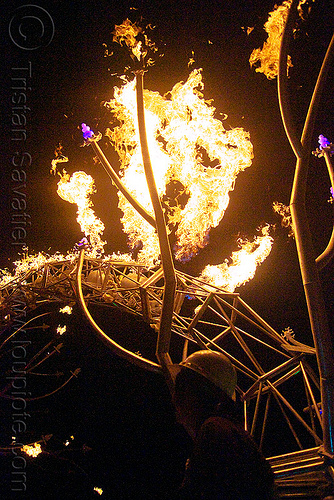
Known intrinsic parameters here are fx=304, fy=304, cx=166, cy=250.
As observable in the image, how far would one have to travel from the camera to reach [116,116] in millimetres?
6879

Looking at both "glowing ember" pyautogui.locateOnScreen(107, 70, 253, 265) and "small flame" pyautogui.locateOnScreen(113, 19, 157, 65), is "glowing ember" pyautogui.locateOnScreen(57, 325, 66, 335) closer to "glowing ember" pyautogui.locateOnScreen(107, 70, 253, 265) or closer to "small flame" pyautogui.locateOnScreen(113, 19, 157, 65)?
"glowing ember" pyautogui.locateOnScreen(107, 70, 253, 265)

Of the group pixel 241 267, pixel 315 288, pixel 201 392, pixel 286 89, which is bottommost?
pixel 201 392

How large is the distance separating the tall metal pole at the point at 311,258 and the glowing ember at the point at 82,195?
5832 millimetres

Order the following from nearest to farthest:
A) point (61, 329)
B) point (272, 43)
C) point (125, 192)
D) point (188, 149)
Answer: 1. point (272, 43)
2. point (125, 192)
3. point (188, 149)
4. point (61, 329)

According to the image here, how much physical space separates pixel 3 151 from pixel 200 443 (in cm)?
1041

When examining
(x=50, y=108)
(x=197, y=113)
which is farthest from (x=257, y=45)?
(x=50, y=108)

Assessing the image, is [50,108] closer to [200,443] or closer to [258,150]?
[258,150]

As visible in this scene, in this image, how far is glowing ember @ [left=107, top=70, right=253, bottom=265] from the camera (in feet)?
22.5

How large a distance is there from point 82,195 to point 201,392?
6.49 m

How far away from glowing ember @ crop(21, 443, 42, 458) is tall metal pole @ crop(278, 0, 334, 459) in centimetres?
673

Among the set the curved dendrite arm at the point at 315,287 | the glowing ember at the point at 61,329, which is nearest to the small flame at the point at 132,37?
the curved dendrite arm at the point at 315,287

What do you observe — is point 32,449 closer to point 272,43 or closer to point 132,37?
point 132,37

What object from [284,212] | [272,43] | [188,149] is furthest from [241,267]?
[272,43]

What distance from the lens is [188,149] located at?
7.23m
